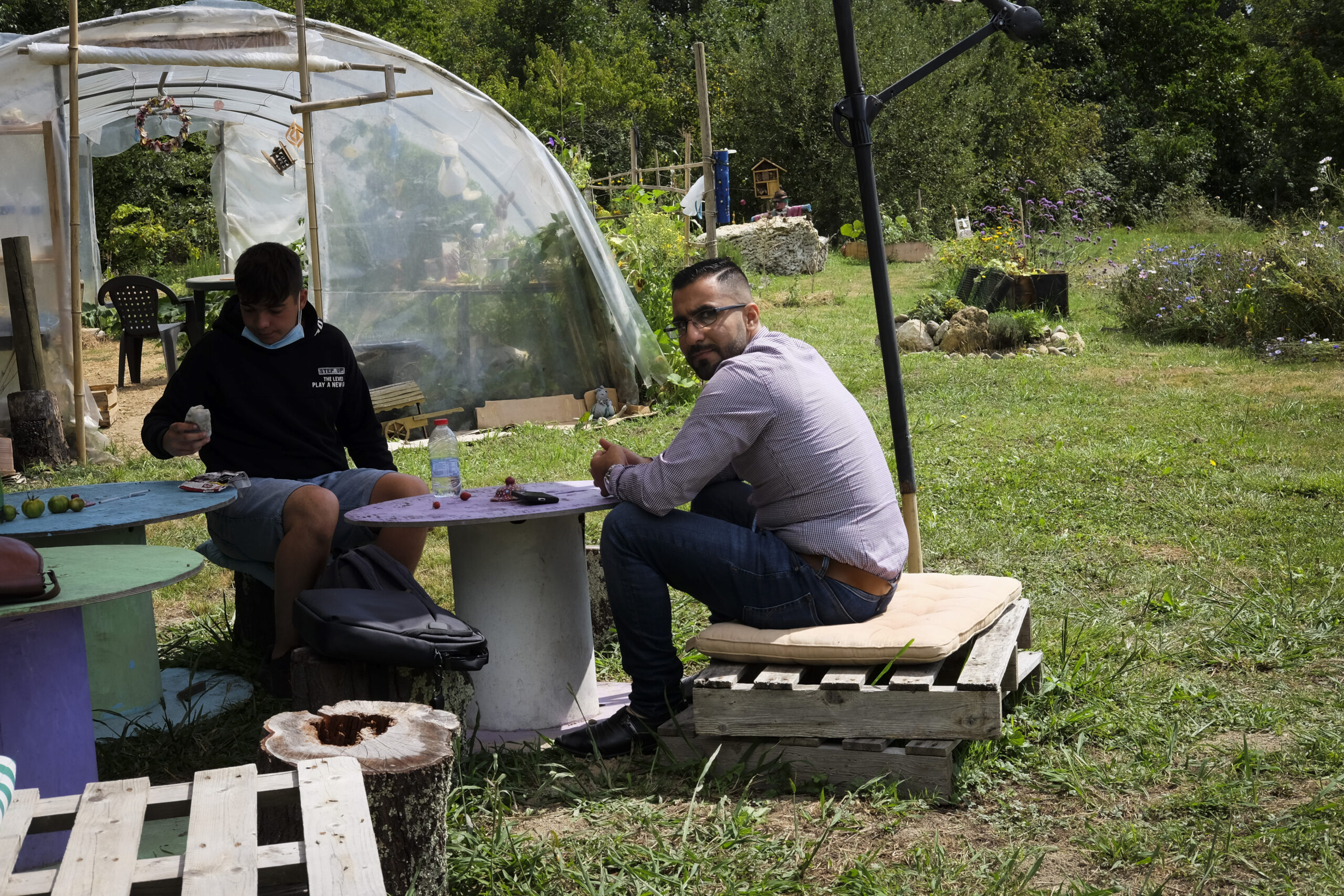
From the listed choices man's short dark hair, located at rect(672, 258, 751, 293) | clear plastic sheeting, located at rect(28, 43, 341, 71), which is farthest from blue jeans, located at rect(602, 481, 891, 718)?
clear plastic sheeting, located at rect(28, 43, 341, 71)

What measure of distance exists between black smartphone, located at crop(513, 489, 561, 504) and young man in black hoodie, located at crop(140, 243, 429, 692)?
614 millimetres

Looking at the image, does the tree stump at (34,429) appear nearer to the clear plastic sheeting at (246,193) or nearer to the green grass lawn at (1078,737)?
the green grass lawn at (1078,737)

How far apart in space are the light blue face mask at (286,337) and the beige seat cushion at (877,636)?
2017 millimetres

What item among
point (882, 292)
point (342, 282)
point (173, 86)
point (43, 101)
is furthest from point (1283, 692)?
point (173, 86)

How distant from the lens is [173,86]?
36.9 ft

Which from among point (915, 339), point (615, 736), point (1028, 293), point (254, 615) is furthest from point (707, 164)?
point (615, 736)

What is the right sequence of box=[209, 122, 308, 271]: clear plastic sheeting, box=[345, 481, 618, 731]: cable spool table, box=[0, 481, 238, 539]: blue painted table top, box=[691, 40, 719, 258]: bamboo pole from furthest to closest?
box=[209, 122, 308, 271]: clear plastic sheeting
box=[691, 40, 719, 258]: bamboo pole
box=[345, 481, 618, 731]: cable spool table
box=[0, 481, 238, 539]: blue painted table top

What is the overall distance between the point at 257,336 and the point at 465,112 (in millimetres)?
5400

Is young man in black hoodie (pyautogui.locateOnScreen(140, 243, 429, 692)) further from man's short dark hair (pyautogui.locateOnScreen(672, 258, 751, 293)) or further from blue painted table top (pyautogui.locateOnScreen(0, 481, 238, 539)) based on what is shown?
man's short dark hair (pyautogui.locateOnScreen(672, 258, 751, 293))

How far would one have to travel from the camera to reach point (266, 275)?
435 cm

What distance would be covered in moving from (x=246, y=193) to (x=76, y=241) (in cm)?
884

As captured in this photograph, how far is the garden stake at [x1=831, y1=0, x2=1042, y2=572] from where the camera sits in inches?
158

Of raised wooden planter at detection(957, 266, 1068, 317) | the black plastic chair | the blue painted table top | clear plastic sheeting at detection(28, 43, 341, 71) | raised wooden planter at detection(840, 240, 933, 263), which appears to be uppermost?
clear plastic sheeting at detection(28, 43, 341, 71)

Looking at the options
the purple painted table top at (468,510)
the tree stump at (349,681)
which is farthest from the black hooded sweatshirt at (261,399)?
the tree stump at (349,681)
